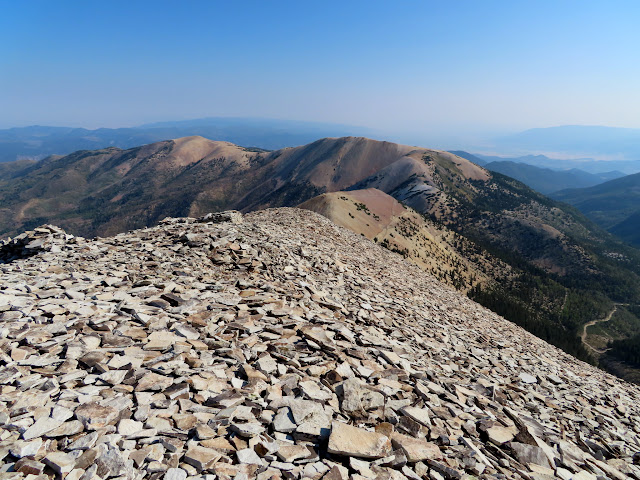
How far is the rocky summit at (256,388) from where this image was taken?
5.52 metres

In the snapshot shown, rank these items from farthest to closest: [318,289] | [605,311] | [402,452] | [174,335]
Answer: [605,311] → [318,289] → [174,335] → [402,452]

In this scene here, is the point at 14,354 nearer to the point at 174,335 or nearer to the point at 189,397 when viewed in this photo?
the point at 174,335

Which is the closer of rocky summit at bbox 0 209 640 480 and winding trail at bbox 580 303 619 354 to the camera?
rocky summit at bbox 0 209 640 480

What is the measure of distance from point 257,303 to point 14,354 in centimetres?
672

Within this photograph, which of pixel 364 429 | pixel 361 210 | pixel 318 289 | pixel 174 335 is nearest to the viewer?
pixel 364 429

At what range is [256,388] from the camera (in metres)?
7.38

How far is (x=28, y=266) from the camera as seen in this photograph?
15164mm

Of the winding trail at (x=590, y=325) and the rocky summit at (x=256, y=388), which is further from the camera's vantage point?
the winding trail at (x=590, y=325)

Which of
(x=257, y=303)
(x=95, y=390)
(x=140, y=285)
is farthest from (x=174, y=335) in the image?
(x=140, y=285)

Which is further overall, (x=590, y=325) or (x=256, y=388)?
(x=590, y=325)

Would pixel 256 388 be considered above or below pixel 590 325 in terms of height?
above

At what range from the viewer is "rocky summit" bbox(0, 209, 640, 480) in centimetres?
552

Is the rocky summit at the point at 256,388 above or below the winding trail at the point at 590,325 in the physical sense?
above

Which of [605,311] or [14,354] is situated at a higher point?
[14,354]
